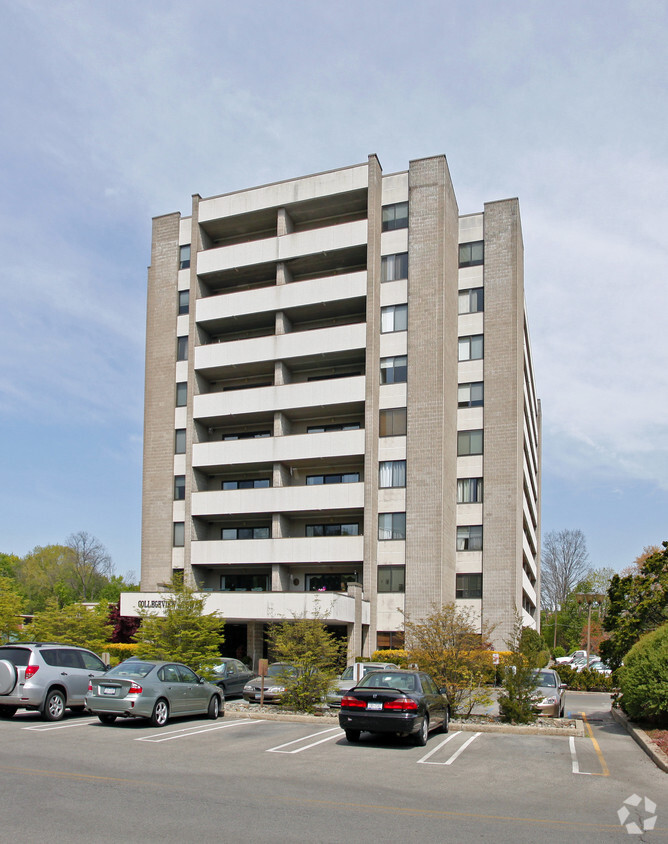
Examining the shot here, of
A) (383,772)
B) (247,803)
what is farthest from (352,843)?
(383,772)

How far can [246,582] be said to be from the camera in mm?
48406

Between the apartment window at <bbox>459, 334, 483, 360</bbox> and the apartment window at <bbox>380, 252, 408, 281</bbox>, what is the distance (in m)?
5.62

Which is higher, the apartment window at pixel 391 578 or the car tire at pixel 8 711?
the apartment window at pixel 391 578

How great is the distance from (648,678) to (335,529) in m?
29.1

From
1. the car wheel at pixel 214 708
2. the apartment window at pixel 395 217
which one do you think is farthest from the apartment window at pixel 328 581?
the car wheel at pixel 214 708

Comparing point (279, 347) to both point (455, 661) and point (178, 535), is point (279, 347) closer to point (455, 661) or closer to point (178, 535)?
point (178, 535)

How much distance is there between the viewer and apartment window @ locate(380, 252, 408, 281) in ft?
151

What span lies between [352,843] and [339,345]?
1523 inches

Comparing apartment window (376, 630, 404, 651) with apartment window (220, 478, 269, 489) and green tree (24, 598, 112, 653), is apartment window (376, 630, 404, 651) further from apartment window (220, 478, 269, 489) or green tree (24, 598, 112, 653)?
green tree (24, 598, 112, 653)

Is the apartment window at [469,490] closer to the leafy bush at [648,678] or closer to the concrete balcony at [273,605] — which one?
the concrete balcony at [273,605]

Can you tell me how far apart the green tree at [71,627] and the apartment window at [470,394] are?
77.5 ft

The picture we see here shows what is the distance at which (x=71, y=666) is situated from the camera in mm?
19078

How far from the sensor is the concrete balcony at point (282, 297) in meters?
46.0

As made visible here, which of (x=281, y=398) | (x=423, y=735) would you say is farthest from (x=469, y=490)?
(x=423, y=735)
